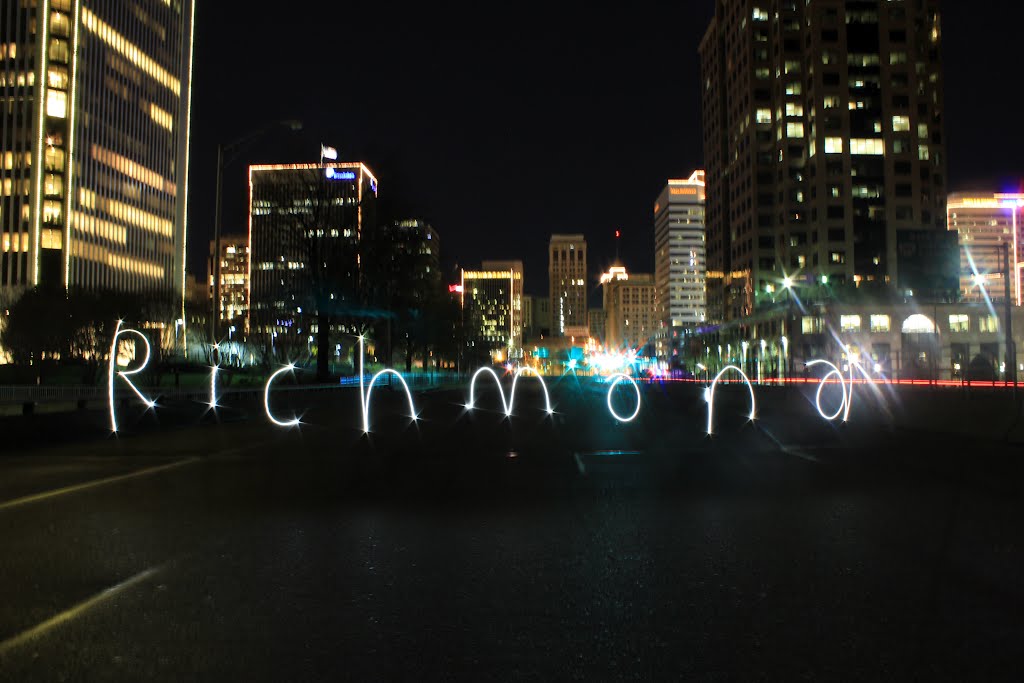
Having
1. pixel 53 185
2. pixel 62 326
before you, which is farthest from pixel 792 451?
pixel 53 185

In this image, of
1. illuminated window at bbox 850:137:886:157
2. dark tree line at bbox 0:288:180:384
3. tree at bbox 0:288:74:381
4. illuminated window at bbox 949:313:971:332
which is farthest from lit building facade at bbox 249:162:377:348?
Result: illuminated window at bbox 850:137:886:157

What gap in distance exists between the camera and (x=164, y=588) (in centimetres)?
623

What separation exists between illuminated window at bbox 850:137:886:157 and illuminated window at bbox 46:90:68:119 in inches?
4070

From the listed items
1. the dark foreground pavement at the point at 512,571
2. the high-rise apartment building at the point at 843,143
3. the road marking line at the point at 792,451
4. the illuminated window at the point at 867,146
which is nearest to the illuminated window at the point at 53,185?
the high-rise apartment building at the point at 843,143

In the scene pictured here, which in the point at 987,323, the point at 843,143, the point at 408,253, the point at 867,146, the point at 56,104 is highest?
A: the point at 56,104

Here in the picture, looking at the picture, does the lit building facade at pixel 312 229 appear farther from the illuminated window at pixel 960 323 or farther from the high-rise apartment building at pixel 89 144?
the illuminated window at pixel 960 323

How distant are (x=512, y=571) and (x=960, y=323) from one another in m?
90.6

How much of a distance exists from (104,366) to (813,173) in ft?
309

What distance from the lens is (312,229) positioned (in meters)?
49.8

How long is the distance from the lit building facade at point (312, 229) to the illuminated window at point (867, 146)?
81538mm

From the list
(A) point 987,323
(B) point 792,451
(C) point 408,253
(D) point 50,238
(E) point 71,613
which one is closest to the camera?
(E) point 71,613

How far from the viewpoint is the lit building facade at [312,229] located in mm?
49375

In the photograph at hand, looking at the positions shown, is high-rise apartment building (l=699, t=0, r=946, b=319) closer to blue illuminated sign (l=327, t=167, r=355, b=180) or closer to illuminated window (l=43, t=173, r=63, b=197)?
blue illuminated sign (l=327, t=167, r=355, b=180)

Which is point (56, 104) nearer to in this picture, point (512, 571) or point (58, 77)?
point (58, 77)
